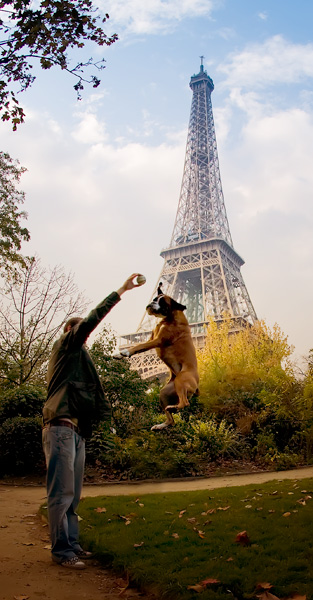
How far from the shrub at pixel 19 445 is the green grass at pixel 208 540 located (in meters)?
3.72

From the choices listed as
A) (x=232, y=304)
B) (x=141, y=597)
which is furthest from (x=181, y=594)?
(x=232, y=304)

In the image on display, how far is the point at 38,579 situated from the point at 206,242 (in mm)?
37398

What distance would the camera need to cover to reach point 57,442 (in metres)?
4.50

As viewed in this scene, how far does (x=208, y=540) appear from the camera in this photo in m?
5.12

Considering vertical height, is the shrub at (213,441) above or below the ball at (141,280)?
below

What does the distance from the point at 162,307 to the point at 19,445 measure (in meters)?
9.02

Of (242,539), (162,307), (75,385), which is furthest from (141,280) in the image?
(242,539)

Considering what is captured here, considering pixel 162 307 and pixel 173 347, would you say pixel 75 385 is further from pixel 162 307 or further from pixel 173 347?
pixel 162 307

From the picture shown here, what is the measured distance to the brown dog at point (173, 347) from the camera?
10.7 ft

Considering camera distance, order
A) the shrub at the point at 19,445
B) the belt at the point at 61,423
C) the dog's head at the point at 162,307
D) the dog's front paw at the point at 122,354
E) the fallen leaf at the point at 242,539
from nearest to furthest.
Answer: the dog's front paw at the point at 122,354 < the dog's head at the point at 162,307 < the belt at the point at 61,423 < the fallen leaf at the point at 242,539 < the shrub at the point at 19,445

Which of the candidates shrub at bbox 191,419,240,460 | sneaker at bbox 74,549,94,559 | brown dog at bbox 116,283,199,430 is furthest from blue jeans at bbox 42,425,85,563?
shrub at bbox 191,419,240,460

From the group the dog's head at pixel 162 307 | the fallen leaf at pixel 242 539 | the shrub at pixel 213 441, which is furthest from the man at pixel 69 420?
the shrub at pixel 213 441

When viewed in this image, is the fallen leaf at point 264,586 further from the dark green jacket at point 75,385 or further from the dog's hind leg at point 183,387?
the dark green jacket at point 75,385

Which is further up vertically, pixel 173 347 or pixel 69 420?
pixel 173 347
